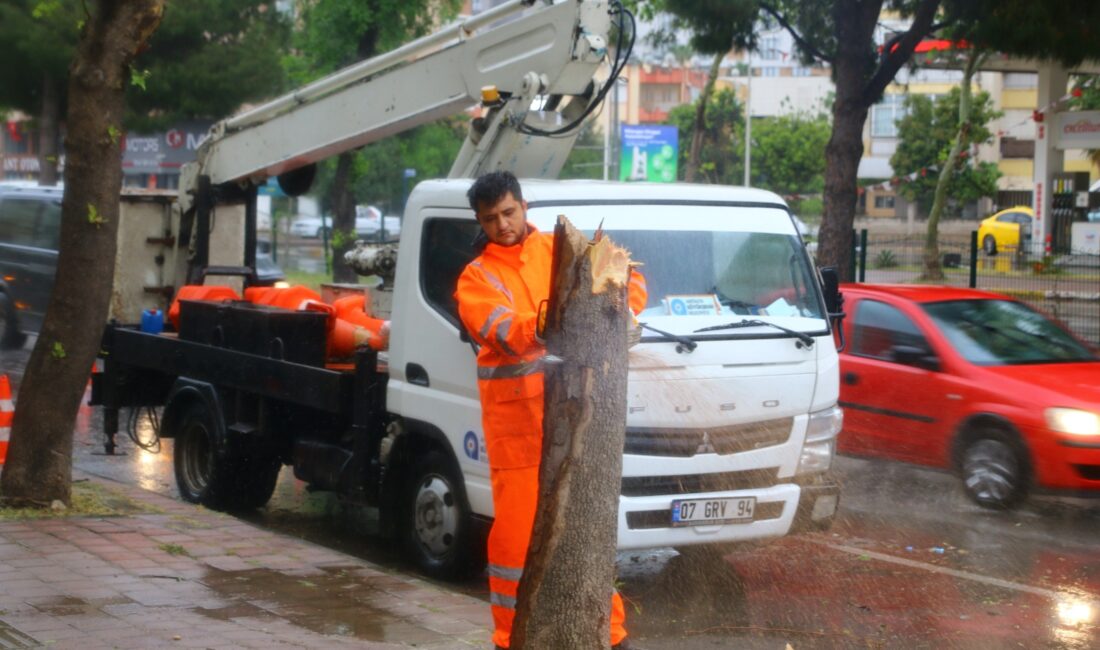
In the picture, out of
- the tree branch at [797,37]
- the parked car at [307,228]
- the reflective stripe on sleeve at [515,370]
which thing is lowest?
the reflective stripe on sleeve at [515,370]

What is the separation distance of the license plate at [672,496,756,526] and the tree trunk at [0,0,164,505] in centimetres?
388

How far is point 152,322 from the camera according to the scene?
10438 millimetres

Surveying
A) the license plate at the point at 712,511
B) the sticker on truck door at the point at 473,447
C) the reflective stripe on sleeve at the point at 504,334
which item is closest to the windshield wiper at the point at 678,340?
the license plate at the point at 712,511

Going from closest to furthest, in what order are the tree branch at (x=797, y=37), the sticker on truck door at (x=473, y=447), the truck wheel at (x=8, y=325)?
the sticker on truck door at (x=473, y=447) → the tree branch at (x=797, y=37) → the truck wheel at (x=8, y=325)

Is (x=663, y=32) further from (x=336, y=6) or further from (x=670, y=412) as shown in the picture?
(x=670, y=412)

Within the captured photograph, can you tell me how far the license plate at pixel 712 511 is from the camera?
6.69 metres

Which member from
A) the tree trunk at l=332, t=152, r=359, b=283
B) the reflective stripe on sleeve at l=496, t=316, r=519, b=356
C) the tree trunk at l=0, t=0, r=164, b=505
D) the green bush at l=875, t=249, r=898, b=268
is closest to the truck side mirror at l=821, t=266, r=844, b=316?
the reflective stripe on sleeve at l=496, t=316, r=519, b=356

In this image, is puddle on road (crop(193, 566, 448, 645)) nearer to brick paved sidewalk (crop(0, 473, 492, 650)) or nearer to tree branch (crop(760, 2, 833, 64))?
brick paved sidewalk (crop(0, 473, 492, 650))

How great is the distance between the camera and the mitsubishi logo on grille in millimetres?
6750

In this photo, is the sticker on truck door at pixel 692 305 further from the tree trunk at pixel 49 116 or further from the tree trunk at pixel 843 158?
the tree trunk at pixel 49 116

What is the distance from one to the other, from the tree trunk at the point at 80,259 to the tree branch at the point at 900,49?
10858mm

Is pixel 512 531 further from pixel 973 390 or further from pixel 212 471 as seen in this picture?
pixel 973 390

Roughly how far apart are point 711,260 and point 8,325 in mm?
14236

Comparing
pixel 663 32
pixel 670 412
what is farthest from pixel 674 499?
pixel 663 32
